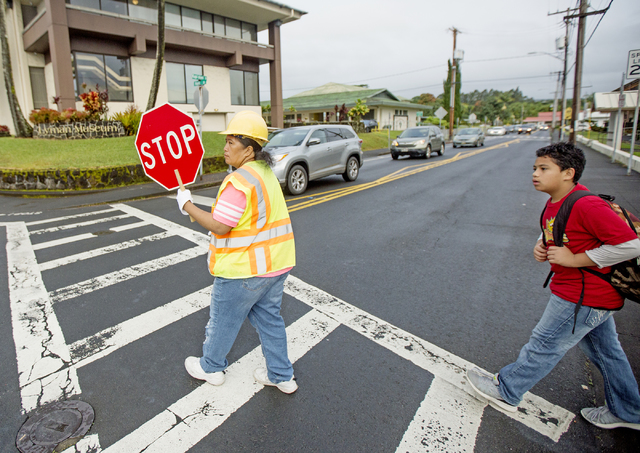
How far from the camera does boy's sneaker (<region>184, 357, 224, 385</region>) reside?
2.97 metres

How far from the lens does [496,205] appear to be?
31.9ft

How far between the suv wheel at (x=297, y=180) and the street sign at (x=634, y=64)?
9.83 metres

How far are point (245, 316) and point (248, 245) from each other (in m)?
0.53

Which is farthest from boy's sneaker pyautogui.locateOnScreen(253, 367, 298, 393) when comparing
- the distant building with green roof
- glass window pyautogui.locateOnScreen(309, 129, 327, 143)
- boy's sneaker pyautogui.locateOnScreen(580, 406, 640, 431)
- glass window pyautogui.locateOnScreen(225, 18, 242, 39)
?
the distant building with green roof

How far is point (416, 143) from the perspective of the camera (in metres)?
20.9

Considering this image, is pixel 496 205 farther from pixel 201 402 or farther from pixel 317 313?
pixel 201 402

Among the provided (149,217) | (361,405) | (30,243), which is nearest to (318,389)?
(361,405)

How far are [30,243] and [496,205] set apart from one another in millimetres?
9523

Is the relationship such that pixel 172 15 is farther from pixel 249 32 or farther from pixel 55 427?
pixel 55 427

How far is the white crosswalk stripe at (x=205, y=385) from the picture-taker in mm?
2539

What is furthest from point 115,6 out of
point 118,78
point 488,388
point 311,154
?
point 488,388

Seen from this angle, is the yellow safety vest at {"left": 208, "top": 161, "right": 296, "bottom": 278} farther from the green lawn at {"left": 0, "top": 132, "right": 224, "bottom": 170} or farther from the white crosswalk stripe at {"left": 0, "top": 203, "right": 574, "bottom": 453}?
the green lawn at {"left": 0, "top": 132, "right": 224, "bottom": 170}

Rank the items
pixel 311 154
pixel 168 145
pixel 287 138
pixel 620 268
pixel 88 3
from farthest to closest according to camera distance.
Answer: pixel 88 3
pixel 287 138
pixel 311 154
pixel 168 145
pixel 620 268

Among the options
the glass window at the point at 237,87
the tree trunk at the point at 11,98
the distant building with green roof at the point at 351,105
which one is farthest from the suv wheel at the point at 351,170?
the distant building with green roof at the point at 351,105
